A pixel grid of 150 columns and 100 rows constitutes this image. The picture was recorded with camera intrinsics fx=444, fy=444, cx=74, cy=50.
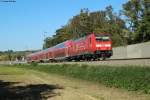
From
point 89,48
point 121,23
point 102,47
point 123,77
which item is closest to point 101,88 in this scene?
point 123,77

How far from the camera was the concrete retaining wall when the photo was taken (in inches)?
2341

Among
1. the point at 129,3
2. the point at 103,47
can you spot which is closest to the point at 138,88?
the point at 103,47

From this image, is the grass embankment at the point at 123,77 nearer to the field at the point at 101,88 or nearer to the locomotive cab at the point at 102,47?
the field at the point at 101,88

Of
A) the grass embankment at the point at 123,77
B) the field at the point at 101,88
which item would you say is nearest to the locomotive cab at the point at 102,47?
the field at the point at 101,88

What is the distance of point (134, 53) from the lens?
6334cm

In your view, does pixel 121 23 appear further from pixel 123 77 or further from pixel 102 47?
pixel 123 77

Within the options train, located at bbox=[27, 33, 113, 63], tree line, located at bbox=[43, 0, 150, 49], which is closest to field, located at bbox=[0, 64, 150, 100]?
train, located at bbox=[27, 33, 113, 63]

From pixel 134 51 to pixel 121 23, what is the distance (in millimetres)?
30830

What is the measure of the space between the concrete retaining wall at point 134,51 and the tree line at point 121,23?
1187 centimetres

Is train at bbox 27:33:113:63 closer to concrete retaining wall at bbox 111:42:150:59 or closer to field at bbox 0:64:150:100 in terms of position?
concrete retaining wall at bbox 111:42:150:59

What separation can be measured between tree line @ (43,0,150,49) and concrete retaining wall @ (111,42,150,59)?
11.9 m

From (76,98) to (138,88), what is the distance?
14.5 feet

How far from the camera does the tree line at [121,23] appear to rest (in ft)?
266

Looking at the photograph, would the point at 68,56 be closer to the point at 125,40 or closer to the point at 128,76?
the point at 125,40
